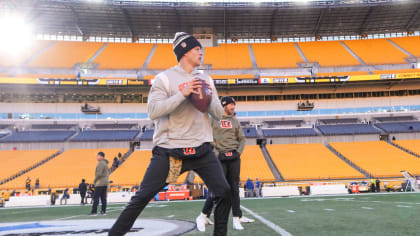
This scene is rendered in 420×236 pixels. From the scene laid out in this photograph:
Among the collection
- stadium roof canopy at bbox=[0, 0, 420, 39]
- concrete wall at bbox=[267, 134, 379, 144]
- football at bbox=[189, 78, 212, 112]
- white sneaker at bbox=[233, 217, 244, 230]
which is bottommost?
white sneaker at bbox=[233, 217, 244, 230]

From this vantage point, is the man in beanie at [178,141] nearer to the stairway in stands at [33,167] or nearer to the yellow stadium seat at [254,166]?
the yellow stadium seat at [254,166]

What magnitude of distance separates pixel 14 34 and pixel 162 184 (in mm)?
46081

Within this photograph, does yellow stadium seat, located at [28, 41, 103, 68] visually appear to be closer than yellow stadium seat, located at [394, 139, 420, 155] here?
No

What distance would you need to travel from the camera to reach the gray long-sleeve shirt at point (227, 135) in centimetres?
553

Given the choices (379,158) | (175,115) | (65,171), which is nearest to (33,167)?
(65,171)

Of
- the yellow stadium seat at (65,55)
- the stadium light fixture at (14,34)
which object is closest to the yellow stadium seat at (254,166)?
the yellow stadium seat at (65,55)

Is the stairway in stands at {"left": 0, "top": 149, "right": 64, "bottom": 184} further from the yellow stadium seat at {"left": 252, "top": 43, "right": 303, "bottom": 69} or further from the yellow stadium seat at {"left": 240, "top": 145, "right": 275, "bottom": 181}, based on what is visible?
the yellow stadium seat at {"left": 252, "top": 43, "right": 303, "bottom": 69}

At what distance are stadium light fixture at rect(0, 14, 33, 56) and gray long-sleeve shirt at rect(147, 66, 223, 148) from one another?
1663 inches

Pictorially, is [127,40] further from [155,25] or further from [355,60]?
[355,60]

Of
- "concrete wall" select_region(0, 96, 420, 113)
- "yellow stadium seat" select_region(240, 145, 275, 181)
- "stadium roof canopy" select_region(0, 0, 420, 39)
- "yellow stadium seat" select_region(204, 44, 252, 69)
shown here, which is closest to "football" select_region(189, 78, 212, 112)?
"yellow stadium seat" select_region(240, 145, 275, 181)

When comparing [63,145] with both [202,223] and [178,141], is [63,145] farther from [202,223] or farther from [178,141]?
[178,141]

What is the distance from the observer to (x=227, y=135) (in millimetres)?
5637

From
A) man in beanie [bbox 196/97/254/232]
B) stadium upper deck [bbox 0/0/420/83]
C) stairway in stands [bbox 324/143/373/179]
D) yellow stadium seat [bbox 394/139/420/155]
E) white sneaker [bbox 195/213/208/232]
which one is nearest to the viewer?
white sneaker [bbox 195/213/208/232]

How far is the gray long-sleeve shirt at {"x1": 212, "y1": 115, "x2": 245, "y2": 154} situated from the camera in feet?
18.1
